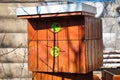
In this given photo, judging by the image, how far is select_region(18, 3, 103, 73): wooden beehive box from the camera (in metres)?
4.04

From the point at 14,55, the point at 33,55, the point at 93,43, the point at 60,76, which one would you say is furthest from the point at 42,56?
the point at 14,55

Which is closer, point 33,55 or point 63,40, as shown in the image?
point 63,40

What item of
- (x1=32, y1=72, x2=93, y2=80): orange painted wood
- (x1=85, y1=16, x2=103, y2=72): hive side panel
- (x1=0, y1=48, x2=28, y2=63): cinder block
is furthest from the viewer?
(x1=0, y1=48, x2=28, y2=63): cinder block

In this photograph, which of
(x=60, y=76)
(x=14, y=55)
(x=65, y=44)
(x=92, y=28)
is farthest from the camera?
(x=14, y=55)

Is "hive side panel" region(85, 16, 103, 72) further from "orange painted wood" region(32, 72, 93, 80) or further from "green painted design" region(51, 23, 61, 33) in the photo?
"green painted design" region(51, 23, 61, 33)

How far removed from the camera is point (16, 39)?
23.4 feet

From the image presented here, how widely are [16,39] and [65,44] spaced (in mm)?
3183

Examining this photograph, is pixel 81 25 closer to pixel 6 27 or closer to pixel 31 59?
pixel 31 59

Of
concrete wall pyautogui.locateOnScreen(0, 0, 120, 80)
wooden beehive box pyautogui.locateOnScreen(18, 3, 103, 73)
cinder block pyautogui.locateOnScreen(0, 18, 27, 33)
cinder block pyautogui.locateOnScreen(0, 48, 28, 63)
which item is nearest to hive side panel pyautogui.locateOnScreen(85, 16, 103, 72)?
wooden beehive box pyautogui.locateOnScreen(18, 3, 103, 73)

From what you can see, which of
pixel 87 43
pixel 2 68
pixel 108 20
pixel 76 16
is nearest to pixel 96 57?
pixel 87 43

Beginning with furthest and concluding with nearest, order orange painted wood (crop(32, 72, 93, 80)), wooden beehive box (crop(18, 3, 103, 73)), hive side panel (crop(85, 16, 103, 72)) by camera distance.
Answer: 1. orange painted wood (crop(32, 72, 93, 80))
2. hive side panel (crop(85, 16, 103, 72))
3. wooden beehive box (crop(18, 3, 103, 73))

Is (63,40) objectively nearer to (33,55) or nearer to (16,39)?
(33,55)

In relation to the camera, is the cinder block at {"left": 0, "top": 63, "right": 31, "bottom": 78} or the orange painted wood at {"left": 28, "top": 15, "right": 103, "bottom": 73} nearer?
the orange painted wood at {"left": 28, "top": 15, "right": 103, "bottom": 73}

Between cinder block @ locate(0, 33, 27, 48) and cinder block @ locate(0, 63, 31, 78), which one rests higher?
cinder block @ locate(0, 33, 27, 48)
